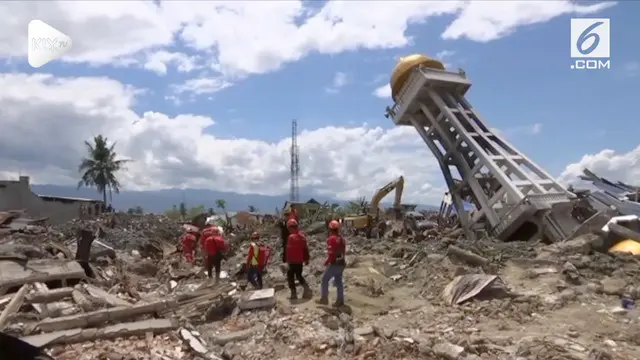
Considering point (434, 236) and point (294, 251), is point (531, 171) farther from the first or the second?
point (294, 251)

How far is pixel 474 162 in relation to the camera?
2159 centimetres

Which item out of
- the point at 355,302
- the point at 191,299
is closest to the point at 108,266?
the point at 191,299

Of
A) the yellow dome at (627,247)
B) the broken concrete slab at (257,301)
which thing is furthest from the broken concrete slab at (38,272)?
the yellow dome at (627,247)

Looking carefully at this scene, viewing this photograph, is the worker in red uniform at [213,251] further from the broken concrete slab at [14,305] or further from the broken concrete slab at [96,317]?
the broken concrete slab at [14,305]

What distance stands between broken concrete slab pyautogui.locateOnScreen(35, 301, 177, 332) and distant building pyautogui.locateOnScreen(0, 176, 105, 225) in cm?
2916

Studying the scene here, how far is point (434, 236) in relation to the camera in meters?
19.5

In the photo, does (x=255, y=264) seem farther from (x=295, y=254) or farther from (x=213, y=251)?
(x=213, y=251)

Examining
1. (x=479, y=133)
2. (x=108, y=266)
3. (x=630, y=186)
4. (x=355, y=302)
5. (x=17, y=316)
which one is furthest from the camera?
(x=630, y=186)

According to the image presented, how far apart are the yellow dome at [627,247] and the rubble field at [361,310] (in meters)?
0.45

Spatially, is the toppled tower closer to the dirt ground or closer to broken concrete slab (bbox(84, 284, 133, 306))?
the dirt ground

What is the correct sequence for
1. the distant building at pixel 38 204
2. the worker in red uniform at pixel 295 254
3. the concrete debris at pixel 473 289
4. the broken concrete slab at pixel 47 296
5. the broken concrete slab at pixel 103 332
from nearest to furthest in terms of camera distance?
the broken concrete slab at pixel 103 332 < the broken concrete slab at pixel 47 296 < the concrete debris at pixel 473 289 < the worker in red uniform at pixel 295 254 < the distant building at pixel 38 204

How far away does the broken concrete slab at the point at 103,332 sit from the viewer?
6588 mm

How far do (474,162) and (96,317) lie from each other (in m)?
17.3

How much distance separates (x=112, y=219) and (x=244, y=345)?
77.2ft
